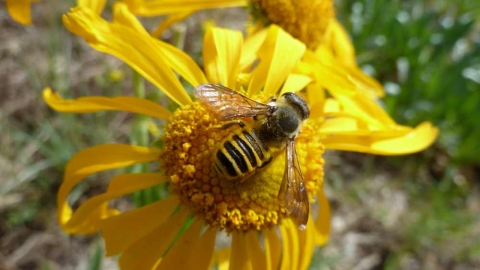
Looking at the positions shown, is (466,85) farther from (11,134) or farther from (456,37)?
(11,134)

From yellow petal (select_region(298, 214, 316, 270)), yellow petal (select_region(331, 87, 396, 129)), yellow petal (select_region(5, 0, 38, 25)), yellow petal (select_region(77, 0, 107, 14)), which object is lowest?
yellow petal (select_region(298, 214, 316, 270))

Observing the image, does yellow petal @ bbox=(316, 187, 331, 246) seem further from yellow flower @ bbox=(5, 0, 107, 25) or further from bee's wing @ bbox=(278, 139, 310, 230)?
yellow flower @ bbox=(5, 0, 107, 25)

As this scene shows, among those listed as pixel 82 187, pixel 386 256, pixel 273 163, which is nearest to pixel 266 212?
pixel 273 163

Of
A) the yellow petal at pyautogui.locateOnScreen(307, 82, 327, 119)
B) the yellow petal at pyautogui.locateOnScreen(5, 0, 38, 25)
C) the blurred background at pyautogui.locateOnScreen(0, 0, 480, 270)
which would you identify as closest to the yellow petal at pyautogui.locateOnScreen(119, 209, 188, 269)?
the yellow petal at pyautogui.locateOnScreen(307, 82, 327, 119)

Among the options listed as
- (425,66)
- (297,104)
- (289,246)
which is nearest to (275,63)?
(297,104)

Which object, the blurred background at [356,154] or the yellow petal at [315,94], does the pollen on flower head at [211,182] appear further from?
the blurred background at [356,154]

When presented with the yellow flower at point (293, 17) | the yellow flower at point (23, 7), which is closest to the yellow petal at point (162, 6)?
the yellow flower at point (293, 17)

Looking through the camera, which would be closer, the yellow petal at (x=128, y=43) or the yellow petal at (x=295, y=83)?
the yellow petal at (x=128, y=43)

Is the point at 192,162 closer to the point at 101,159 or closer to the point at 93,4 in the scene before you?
the point at 101,159
